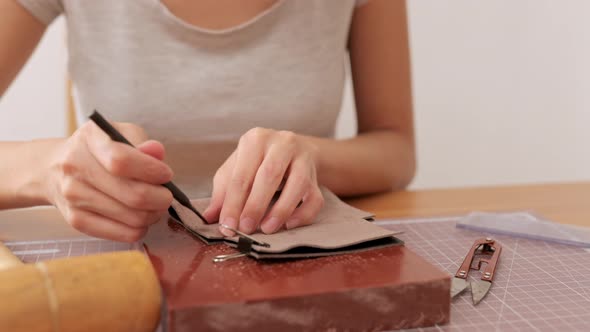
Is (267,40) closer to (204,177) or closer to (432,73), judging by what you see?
(204,177)

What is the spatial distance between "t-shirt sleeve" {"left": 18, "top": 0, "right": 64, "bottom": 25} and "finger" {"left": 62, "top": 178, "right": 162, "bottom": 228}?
456mm

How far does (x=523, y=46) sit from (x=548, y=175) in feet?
1.40

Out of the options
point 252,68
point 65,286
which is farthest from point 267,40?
point 65,286

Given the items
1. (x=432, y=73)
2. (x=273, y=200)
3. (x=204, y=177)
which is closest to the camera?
(x=273, y=200)

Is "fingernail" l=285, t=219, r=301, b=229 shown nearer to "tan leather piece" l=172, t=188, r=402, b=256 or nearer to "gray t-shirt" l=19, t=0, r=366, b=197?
"tan leather piece" l=172, t=188, r=402, b=256

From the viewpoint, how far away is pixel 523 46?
1872 millimetres

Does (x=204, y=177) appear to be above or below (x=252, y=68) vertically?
below

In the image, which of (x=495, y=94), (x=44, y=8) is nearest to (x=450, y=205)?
(x=44, y=8)

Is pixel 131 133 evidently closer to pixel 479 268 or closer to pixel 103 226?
pixel 103 226

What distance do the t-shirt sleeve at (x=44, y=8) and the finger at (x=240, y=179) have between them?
18.8 inches

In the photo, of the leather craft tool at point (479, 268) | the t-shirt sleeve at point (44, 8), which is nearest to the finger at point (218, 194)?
the leather craft tool at point (479, 268)

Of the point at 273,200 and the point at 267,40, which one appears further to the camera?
the point at 267,40

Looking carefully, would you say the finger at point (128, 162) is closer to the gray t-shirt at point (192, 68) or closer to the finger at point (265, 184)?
the finger at point (265, 184)

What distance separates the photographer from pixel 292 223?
1.97ft
